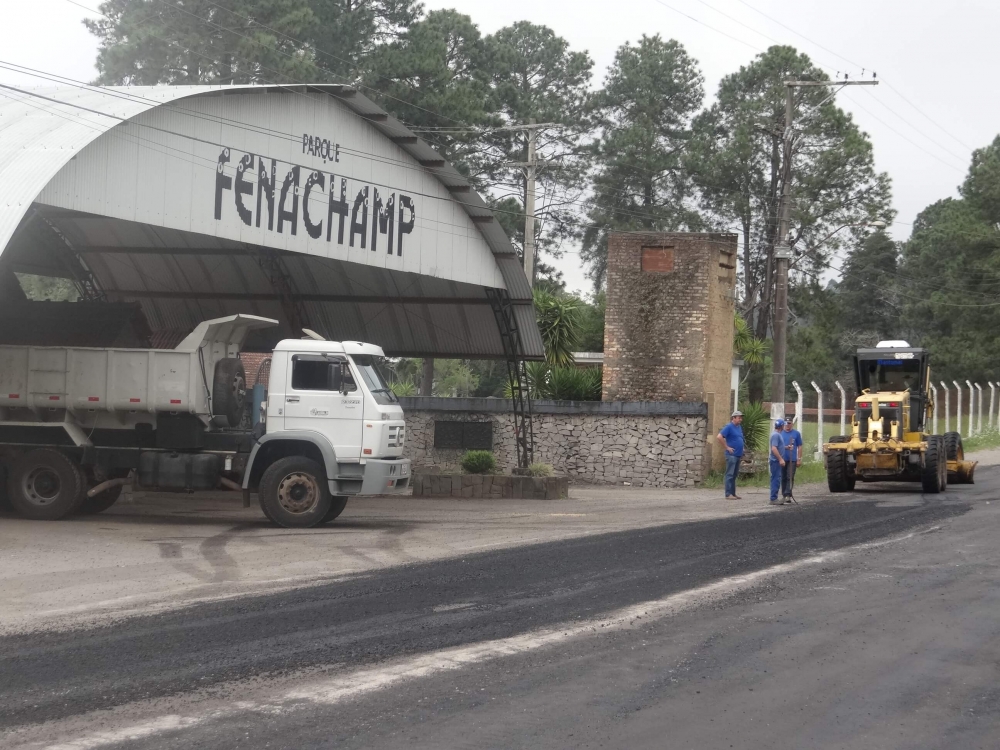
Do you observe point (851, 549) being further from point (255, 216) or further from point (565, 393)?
point (565, 393)

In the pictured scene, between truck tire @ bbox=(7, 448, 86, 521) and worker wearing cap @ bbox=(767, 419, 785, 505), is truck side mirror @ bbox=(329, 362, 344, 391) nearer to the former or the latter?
truck tire @ bbox=(7, 448, 86, 521)

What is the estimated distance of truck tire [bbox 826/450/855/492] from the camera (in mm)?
25953

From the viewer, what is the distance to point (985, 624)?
404 inches

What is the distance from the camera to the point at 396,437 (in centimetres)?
1902

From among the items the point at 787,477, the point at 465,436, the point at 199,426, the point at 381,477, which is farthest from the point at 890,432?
the point at 199,426

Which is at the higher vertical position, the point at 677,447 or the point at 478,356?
the point at 478,356

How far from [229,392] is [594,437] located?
1197 centimetres

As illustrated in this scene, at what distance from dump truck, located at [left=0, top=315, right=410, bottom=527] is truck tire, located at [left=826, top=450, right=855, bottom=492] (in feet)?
36.1

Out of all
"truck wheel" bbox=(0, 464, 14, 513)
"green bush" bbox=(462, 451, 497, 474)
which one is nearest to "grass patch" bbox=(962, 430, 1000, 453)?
"green bush" bbox=(462, 451, 497, 474)

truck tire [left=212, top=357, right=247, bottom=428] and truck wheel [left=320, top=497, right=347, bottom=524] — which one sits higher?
truck tire [left=212, top=357, right=247, bottom=428]

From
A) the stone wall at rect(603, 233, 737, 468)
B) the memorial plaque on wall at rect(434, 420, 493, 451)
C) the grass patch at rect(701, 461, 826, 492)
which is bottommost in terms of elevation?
the grass patch at rect(701, 461, 826, 492)

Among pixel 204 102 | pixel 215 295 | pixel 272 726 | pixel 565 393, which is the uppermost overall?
pixel 204 102

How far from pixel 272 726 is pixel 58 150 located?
1184 cm

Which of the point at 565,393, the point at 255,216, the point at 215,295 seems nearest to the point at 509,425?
the point at 565,393
